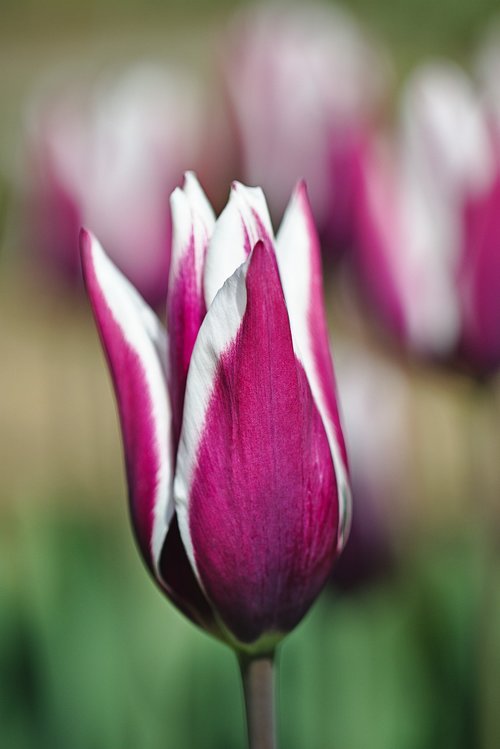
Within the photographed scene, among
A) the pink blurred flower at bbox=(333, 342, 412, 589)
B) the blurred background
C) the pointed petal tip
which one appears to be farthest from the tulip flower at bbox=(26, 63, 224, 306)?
the pointed petal tip

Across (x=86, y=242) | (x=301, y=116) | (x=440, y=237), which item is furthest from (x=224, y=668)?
(x=86, y=242)

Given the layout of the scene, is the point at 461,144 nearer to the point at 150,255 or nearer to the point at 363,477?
the point at 363,477

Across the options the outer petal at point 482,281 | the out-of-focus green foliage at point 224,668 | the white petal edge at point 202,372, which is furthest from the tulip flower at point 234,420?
the out-of-focus green foliage at point 224,668

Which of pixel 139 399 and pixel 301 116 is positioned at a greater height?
pixel 301 116

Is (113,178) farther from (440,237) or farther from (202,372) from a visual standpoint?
(202,372)

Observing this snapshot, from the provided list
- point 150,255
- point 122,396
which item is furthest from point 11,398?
point 122,396

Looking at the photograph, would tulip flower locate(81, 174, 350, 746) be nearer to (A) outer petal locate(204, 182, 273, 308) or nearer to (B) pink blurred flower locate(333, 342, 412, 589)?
(A) outer petal locate(204, 182, 273, 308)
